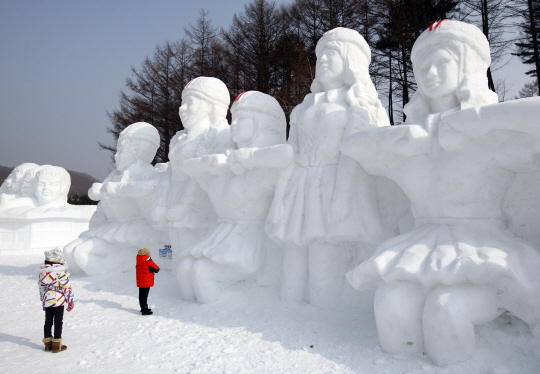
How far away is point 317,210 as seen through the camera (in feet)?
11.3

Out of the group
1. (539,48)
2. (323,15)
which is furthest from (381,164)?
(323,15)

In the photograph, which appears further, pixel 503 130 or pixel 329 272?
pixel 329 272

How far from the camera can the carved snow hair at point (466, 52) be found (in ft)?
8.69

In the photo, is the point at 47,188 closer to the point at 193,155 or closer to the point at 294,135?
the point at 193,155

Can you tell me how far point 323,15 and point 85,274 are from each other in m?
10.1

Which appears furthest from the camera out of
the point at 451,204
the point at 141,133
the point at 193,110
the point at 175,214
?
the point at 141,133

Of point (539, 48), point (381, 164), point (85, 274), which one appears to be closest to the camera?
point (381, 164)

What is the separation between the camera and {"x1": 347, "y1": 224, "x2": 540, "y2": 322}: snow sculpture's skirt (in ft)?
7.39

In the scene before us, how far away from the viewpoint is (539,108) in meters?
2.20

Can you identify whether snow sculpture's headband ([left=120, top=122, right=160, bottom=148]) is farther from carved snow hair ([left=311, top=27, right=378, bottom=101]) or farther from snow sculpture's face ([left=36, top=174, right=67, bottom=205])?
snow sculpture's face ([left=36, top=174, right=67, bottom=205])

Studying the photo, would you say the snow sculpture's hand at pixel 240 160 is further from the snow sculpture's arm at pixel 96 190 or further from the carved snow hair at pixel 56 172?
the carved snow hair at pixel 56 172

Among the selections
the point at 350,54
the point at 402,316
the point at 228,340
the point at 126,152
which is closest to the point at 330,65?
the point at 350,54

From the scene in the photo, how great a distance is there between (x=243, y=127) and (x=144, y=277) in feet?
5.54

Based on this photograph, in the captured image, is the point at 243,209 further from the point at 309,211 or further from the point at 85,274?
the point at 85,274
